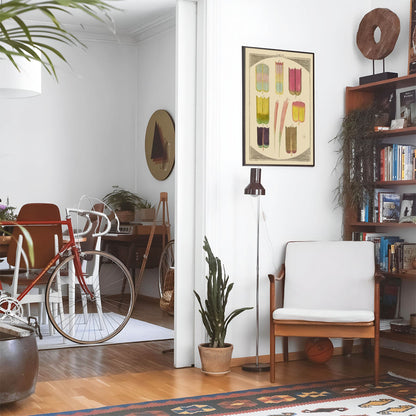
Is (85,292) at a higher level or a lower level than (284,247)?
lower

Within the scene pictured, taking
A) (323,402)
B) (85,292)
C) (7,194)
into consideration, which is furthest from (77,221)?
(323,402)

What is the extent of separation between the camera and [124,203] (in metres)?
7.96

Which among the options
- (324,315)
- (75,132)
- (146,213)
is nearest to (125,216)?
(146,213)

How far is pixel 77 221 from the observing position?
25.9ft

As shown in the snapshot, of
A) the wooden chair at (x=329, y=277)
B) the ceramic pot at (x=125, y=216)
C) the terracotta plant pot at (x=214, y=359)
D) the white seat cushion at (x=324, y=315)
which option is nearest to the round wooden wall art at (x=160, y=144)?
the ceramic pot at (x=125, y=216)

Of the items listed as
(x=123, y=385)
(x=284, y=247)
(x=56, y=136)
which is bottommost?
(x=123, y=385)

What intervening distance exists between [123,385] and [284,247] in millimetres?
1446

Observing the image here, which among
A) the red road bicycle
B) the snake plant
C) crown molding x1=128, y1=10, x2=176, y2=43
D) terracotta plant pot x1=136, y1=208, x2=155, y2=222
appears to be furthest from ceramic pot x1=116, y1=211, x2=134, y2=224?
the snake plant

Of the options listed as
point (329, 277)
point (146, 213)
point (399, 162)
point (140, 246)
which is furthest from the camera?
point (146, 213)

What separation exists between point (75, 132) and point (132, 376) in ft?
14.5

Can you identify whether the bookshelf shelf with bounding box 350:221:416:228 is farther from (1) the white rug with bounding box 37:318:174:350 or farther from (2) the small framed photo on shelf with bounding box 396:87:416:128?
(1) the white rug with bounding box 37:318:174:350

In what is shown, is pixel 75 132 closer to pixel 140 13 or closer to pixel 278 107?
pixel 140 13

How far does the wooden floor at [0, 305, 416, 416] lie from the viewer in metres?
3.68

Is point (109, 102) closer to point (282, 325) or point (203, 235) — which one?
point (203, 235)
